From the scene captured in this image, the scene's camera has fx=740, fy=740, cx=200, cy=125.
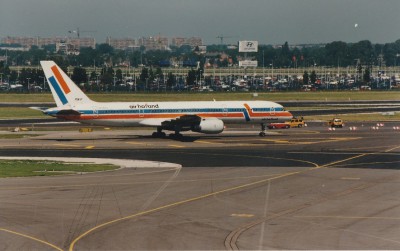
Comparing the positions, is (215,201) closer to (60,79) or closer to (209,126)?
(209,126)

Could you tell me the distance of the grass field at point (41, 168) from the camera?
57.4m

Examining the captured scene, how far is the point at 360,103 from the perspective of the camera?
16088 cm

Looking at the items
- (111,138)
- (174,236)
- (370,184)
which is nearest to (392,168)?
(370,184)

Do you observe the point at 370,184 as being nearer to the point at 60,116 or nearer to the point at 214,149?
the point at 214,149

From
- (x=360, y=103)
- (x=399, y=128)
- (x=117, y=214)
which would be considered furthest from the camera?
(x=360, y=103)

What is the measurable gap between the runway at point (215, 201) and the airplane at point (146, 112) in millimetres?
6959

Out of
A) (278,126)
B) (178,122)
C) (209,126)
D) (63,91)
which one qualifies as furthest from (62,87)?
(278,126)

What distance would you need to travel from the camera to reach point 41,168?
6059cm

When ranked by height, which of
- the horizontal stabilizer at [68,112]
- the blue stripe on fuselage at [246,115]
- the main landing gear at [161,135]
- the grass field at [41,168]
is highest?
the horizontal stabilizer at [68,112]

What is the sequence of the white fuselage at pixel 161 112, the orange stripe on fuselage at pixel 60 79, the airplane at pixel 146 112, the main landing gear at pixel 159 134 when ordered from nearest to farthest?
the airplane at pixel 146 112 → the white fuselage at pixel 161 112 → the orange stripe on fuselage at pixel 60 79 → the main landing gear at pixel 159 134

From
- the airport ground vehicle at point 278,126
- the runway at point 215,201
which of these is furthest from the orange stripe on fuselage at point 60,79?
the airport ground vehicle at point 278,126

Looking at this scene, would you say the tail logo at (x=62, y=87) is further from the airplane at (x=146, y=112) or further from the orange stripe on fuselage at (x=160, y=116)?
the orange stripe on fuselage at (x=160, y=116)

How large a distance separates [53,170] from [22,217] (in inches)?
795

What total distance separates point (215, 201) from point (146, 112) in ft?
144
